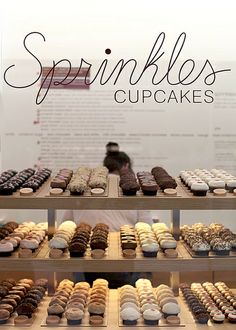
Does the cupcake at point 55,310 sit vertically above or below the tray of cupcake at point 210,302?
above

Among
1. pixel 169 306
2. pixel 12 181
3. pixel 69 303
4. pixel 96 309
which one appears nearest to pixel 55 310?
pixel 69 303

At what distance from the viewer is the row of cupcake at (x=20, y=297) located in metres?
3.32

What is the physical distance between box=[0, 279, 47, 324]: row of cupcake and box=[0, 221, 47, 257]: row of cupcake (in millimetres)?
257

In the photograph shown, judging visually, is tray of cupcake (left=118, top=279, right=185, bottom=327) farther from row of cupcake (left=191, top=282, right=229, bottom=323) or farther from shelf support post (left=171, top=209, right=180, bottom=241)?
shelf support post (left=171, top=209, right=180, bottom=241)

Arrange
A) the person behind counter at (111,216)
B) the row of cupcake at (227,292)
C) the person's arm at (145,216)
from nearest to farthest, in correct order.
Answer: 1. the row of cupcake at (227,292)
2. the person behind counter at (111,216)
3. the person's arm at (145,216)

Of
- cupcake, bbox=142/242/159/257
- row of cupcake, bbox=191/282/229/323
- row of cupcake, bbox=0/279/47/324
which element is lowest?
row of cupcake, bbox=191/282/229/323

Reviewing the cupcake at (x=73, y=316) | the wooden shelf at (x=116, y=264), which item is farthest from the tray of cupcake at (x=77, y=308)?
the wooden shelf at (x=116, y=264)

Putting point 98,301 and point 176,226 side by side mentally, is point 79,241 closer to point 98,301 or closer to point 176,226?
point 98,301

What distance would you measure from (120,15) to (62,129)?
0.91 metres

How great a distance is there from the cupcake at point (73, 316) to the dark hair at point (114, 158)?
118cm

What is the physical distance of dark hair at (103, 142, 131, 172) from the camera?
4367mm

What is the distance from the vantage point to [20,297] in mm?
3527

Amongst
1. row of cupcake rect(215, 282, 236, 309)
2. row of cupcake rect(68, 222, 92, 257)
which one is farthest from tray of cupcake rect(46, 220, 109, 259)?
row of cupcake rect(215, 282, 236, 309)

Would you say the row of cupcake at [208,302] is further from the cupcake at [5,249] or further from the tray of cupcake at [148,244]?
the cupcake at [5,249]
